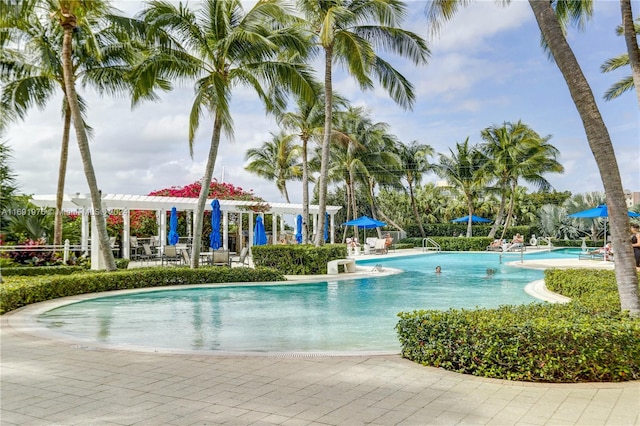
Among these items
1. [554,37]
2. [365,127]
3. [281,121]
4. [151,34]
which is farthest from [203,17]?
[365,127]

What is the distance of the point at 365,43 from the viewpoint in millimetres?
16828

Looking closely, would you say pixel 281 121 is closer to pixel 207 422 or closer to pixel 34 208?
pixel 34 208

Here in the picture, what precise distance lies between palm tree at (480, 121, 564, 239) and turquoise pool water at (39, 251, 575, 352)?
15996 millimetres

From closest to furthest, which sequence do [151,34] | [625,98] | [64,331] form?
[64,331] < [151,34] < [625,98]

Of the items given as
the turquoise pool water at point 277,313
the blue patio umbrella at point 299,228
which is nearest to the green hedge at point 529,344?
the turquoise pool water at point 277,313

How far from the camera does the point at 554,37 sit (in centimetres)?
599

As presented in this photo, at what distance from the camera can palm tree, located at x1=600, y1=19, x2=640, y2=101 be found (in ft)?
52.6

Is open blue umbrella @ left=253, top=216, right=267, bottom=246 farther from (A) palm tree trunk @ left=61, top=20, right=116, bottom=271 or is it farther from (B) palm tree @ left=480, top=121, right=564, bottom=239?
(B) palm tree @ left=480, top=121, right=564, bottom=239

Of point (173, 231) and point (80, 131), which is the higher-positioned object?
point (80, 131)

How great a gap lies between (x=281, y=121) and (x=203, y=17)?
9756mm

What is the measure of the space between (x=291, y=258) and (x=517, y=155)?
20855 millimetres

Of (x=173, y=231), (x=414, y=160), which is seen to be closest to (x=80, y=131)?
(x=173, y=231)

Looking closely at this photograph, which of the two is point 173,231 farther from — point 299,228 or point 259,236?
point 299,228

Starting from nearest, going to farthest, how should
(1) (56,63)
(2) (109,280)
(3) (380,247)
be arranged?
(2) (109,280), (1) (56,63), (3) (380,247)
